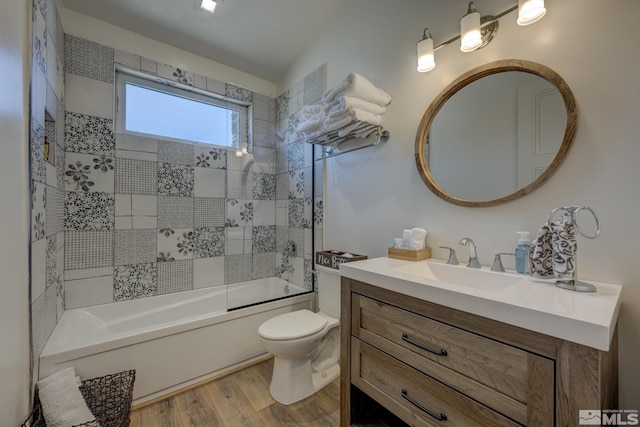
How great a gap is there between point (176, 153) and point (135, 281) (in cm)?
119

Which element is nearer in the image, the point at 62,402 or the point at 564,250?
the point at 564,250

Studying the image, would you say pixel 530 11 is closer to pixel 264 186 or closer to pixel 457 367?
pixel 457 367

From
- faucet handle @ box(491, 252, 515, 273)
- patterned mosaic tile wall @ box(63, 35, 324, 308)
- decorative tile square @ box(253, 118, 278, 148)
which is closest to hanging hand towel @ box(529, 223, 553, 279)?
faucet handle @ box(491, 252, 515, 273)

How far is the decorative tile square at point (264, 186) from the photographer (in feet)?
8.98

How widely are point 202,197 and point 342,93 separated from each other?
1717mm

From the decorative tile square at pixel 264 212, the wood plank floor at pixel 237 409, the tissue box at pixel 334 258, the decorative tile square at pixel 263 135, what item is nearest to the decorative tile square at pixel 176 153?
the decorative tile square at pixel 263 135

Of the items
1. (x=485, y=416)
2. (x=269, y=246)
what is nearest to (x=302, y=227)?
(x=269, y=246)

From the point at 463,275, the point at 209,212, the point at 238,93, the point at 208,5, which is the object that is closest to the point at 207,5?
the point at 208,5

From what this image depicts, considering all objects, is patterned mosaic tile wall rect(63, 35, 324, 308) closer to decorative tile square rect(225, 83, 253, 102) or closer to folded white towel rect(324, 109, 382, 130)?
decorative tile square rect(225, 83, 253, 102)

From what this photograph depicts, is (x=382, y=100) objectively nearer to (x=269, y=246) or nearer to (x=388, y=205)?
(x=388, y=205)

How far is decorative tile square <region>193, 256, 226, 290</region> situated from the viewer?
2.54 m

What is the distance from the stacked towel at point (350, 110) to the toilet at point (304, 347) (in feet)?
3.28

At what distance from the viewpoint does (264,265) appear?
2623mm

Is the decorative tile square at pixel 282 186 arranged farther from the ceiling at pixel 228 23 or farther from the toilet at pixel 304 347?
the ceiling at pixel 228 23
